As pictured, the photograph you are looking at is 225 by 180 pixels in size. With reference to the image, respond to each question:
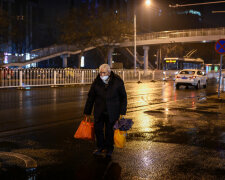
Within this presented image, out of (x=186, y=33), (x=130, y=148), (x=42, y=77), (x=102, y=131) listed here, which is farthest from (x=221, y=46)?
(x=186, y=33)

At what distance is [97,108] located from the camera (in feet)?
18.9

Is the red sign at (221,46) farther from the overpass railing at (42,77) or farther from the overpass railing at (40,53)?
the overpass railing at (40,53)

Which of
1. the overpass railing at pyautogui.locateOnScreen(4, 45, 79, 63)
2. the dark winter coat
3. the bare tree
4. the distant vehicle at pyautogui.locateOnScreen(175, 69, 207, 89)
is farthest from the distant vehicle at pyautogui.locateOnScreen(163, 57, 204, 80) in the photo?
the dark winter coat

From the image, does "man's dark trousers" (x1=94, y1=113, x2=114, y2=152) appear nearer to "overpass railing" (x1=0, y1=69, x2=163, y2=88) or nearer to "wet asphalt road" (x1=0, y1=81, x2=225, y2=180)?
"wet asphalt road" (x1=0, y1=81, x2=225, y2=180)

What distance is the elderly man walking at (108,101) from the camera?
564 centimetres

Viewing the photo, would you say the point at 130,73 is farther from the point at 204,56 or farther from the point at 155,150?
the point at 204,56

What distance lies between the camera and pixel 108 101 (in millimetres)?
5641

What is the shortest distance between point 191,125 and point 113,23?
40.4 metres

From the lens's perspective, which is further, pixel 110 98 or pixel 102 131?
pixel 102 131

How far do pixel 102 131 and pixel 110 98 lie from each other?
2.17 feet

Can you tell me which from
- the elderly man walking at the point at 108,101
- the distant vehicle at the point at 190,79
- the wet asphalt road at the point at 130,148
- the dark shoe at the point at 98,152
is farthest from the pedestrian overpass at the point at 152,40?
the elderly man walking at the point at 108,101

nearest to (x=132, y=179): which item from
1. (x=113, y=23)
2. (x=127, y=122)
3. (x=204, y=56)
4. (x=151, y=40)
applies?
(x=127, y=122)

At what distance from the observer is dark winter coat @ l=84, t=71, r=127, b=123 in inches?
222

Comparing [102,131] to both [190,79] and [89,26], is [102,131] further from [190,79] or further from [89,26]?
[89,26]
